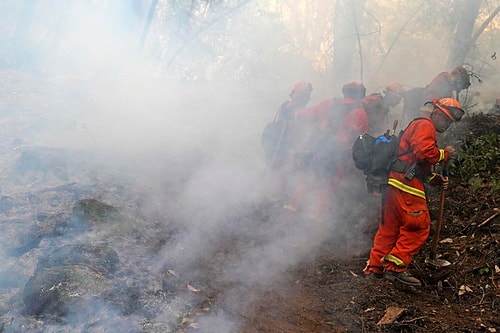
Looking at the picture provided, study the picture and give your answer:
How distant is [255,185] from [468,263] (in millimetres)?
3196

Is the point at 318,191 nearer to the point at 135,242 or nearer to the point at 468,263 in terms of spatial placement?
the point at 468,263

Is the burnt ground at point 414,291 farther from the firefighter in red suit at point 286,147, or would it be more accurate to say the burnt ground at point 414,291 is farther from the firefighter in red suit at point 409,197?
the firefighter in red suit at point 286,147

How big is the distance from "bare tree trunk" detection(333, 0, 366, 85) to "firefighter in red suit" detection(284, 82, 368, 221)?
141 inches

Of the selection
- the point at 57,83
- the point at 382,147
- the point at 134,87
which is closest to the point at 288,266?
the point at 382,147

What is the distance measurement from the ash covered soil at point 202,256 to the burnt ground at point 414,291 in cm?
1

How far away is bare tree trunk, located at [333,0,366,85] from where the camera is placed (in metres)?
9.07

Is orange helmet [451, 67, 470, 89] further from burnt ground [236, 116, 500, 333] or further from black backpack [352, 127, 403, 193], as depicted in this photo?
black backpack [352, 127, 403, 193]

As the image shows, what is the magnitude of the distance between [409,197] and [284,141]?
2.75 m

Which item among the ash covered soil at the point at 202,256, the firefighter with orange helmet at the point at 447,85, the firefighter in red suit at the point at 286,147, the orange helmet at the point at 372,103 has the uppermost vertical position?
the firefighter with orange helmet at the point at 447,85

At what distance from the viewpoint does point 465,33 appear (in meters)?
7.27

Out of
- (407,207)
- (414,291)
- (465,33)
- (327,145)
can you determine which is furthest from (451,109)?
(465,33)

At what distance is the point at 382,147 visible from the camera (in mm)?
4059

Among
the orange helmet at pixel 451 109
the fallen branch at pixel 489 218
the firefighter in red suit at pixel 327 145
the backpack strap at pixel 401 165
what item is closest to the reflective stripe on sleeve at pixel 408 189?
the backpack strap at pixel 401 165

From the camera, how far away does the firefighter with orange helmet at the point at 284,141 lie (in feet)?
20.3
